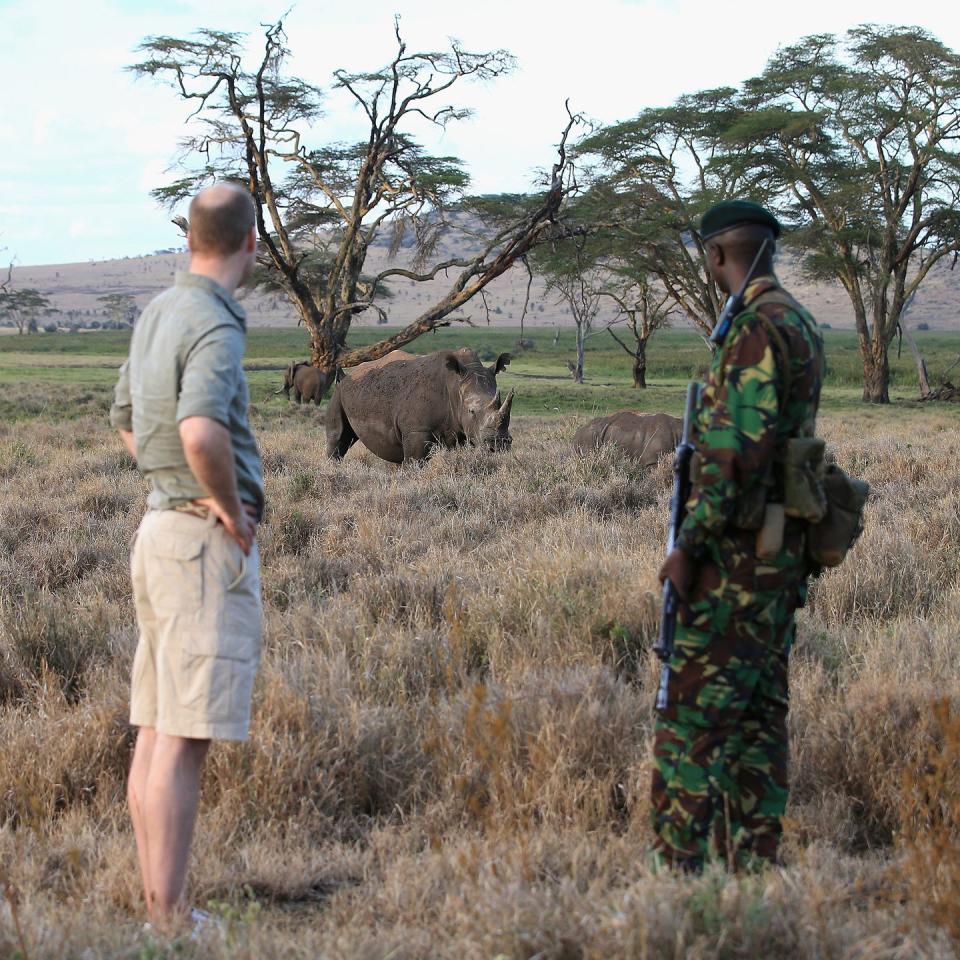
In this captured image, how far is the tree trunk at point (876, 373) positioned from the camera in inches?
1152

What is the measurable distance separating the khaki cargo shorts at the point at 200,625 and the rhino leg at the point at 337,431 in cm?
1065

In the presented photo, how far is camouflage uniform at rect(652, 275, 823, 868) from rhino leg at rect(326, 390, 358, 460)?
10.7 m

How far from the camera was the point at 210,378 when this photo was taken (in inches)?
112

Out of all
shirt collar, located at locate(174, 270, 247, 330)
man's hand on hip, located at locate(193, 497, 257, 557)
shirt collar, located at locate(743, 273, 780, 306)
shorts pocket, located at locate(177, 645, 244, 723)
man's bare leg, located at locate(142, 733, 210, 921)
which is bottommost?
man's bare leg, located at locate(142, 733, 210, 921)

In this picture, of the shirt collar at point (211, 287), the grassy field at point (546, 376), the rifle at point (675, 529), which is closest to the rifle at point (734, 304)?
the rifle at point (675, 529)

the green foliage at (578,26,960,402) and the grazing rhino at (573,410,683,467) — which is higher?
the green foliage at (578,26,960,402)

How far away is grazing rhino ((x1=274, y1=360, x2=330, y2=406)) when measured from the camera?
86.5 feet

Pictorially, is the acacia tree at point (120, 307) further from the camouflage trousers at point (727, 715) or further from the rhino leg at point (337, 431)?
the camouflage trousers at point (727, 715)

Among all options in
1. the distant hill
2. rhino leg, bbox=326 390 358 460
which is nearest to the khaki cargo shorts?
rhino leg, bbox=326 390 358 460

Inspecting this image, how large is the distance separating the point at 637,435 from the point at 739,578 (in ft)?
30.2

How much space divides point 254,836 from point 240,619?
3.12 ft

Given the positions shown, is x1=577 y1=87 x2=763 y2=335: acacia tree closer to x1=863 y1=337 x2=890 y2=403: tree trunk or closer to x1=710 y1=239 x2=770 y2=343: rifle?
x1=863 y1=337 x2=890 y2=403: tree trunk

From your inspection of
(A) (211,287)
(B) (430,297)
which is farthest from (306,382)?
(B) (430,297)

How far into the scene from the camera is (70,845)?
11.2 ft
